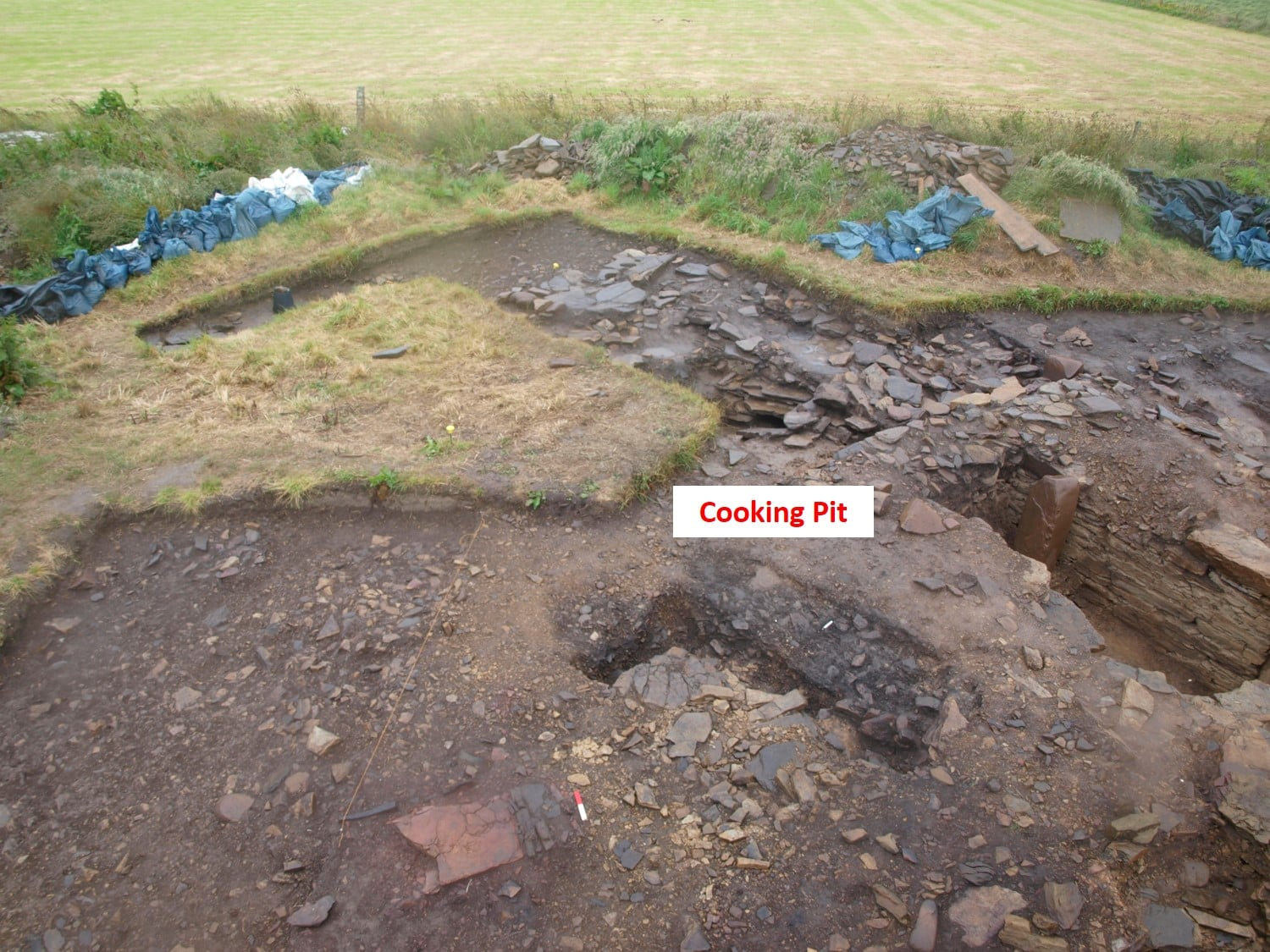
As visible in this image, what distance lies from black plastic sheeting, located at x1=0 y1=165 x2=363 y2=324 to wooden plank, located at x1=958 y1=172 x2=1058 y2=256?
8954mm

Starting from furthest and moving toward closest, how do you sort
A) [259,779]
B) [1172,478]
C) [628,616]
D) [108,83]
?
[108,83] → [1172,478] → [628,616] → [259,779]

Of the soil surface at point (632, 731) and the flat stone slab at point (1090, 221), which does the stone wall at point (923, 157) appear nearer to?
the flat stone slab at point (1090, 221)

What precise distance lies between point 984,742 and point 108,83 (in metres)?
19.5

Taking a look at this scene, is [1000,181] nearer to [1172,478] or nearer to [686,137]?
[686,137]

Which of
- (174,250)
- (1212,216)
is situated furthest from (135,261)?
(1212,216)

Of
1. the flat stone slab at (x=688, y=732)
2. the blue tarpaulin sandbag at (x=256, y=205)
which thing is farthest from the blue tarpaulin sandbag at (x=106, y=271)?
the flat stone slab at (x=688, y=732)

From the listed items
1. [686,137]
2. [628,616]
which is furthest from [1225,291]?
[628,616]

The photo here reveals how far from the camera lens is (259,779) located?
3893 mm

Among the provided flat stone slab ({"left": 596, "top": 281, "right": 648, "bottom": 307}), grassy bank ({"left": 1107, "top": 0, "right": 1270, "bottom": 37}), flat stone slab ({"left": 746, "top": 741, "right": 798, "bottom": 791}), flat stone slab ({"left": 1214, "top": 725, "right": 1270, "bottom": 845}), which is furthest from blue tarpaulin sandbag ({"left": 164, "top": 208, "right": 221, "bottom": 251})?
grassy bank ({"left": 1107, "top": 0, "right": 1270, "bottom": 37})

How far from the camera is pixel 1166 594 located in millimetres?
5707

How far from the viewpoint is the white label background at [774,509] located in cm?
537

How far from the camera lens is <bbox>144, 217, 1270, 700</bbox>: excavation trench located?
562 cm

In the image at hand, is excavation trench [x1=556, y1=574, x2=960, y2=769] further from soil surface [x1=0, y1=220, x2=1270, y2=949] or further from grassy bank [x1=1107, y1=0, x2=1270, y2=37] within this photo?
grassy bank [x1=1107, y1=0, x2=1270, y2=37]

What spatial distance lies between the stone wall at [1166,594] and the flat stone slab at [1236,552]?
0.08 m
